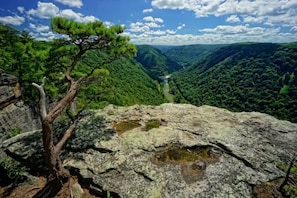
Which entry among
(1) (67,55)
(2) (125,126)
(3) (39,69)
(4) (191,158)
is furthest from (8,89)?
(4) (191,158)

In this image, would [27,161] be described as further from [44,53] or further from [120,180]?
[44,53]

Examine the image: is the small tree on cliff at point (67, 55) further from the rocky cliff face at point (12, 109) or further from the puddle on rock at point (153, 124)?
the rocky cliff face at point (12, 109)

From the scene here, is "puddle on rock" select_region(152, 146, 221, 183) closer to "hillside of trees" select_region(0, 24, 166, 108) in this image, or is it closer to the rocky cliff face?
"hillside of trees" select_region(0, 24, 166, 108)

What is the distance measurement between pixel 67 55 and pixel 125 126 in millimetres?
4668

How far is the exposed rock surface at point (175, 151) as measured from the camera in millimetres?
8062

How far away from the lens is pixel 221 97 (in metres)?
169

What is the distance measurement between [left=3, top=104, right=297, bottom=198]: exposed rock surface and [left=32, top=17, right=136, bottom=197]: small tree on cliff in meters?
0.99

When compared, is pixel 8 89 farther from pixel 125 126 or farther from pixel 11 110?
pixel 125 126

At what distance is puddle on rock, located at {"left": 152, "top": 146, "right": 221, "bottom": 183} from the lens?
Answer: 27.9 ft

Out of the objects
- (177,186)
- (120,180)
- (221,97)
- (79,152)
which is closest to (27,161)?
(79,152)

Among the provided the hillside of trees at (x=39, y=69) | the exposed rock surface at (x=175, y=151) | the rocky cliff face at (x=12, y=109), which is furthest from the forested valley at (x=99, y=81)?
the exposed rock surface at (x=175, y=151)

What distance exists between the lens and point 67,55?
1193 centimetres

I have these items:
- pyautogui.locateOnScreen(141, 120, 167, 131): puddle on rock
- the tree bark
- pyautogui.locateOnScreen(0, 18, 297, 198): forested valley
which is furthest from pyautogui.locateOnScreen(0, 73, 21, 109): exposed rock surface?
pyautogui.locateOnScreen(141, 120, 167, 131): puddle on rock

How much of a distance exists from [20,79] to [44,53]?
29.2ft
